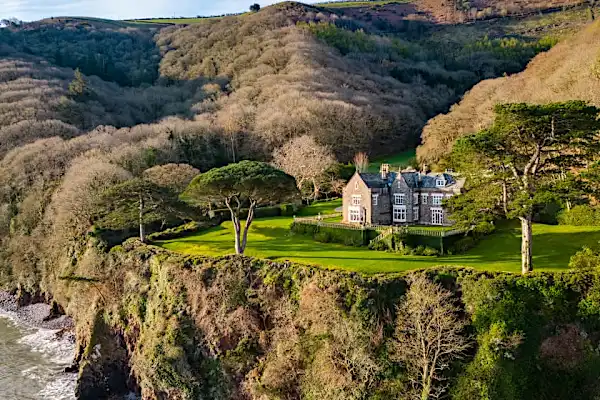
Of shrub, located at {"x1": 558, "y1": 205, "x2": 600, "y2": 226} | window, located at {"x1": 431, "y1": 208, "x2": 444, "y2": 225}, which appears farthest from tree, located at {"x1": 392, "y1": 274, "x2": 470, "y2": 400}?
shrub, located at {"x1": 558, "y1": 205, "x2": 600, "y2": 226}

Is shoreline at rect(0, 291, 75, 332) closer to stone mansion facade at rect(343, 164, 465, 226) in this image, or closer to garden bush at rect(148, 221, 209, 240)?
garden bush at rect(148, 221, 209, 240)

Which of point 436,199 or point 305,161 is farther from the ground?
point 305,161

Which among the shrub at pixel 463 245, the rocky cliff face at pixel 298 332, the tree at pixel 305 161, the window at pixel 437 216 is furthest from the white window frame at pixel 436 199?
the tree at pixel 305 161

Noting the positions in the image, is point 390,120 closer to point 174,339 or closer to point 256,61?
point 256,61

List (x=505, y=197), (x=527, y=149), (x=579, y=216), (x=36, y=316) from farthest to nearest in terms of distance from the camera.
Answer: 1. (x=36, y=316)
2. (x=579, y=216)
3. (x=527, y=149)
4. (x=505, y=197)

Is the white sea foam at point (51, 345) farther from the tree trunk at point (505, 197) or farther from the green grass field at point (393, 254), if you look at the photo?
the tree trunk at point (505, 197)

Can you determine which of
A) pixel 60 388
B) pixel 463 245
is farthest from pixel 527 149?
pixel 60 388

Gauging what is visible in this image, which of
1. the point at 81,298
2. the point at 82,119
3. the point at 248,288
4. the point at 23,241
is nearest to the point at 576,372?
the point at 248,288

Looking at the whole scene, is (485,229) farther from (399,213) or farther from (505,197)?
(505,197)
